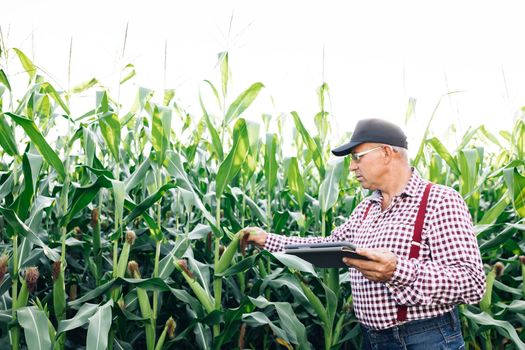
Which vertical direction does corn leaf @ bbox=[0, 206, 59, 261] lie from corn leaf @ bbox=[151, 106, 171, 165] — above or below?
below

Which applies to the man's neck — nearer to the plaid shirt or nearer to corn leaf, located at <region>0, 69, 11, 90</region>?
the plaid shirt

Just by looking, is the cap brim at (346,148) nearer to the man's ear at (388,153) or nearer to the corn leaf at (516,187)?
the man's ear at (388,153)

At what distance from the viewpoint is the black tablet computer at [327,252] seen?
2.30 meters

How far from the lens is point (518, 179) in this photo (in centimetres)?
316

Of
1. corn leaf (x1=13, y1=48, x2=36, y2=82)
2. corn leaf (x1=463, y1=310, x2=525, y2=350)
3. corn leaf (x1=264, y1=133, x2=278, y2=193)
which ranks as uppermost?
corn leaf (x1=13, y1=48, x2=36, y2=82)

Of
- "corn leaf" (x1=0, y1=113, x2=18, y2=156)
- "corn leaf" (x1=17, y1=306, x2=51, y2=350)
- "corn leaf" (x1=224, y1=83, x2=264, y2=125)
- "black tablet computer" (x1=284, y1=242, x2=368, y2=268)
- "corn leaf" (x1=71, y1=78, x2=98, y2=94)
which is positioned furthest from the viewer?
"corn leaf" (x1=71, y1=78, x2=98, y2=94)

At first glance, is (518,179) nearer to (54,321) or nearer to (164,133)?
(164,133)

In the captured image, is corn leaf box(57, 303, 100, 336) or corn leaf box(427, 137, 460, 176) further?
corn leaf box(427, 137, 460, 176)

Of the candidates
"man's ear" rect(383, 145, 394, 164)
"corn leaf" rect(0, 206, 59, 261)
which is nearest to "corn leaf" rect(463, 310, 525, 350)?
"man's ear" rect(383, 145, 394, 164)

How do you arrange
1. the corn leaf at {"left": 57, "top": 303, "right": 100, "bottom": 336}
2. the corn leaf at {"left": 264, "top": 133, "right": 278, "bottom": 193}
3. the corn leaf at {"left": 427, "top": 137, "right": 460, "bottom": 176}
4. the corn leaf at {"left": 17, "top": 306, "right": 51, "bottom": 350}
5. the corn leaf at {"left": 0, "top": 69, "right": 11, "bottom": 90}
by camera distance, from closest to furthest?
1. the corn leaf at {"left": 17, "top": 306, "right": 51, "bottom": 350}
2. the corn leaf at {"left": 57, "top": 303, "right": 100, "bottom": 336}
3. the corn leaf at {"left": 0, "top": 69, "right": 11, "bottom": 90}
4. the corn leaf at {"left": 264, "top": 133, "right": 278, "bottom": 193}
5. the corn leaf at {"left": 427, "top": 137, "right": 460, "bottom": 176}

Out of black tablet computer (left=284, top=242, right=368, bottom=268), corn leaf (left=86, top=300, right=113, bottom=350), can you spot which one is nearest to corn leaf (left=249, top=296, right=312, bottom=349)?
black tablet computer (left=284, top=242, right=368, bottom=268)

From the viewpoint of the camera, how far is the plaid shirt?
233 cm

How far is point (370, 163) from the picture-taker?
275 cm

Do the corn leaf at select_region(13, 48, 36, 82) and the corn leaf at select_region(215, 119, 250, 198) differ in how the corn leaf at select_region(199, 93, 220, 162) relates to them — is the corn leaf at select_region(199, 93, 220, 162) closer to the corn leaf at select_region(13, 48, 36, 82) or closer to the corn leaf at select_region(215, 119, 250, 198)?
the corn leaf at select_region(215, 119, 250, 198)
